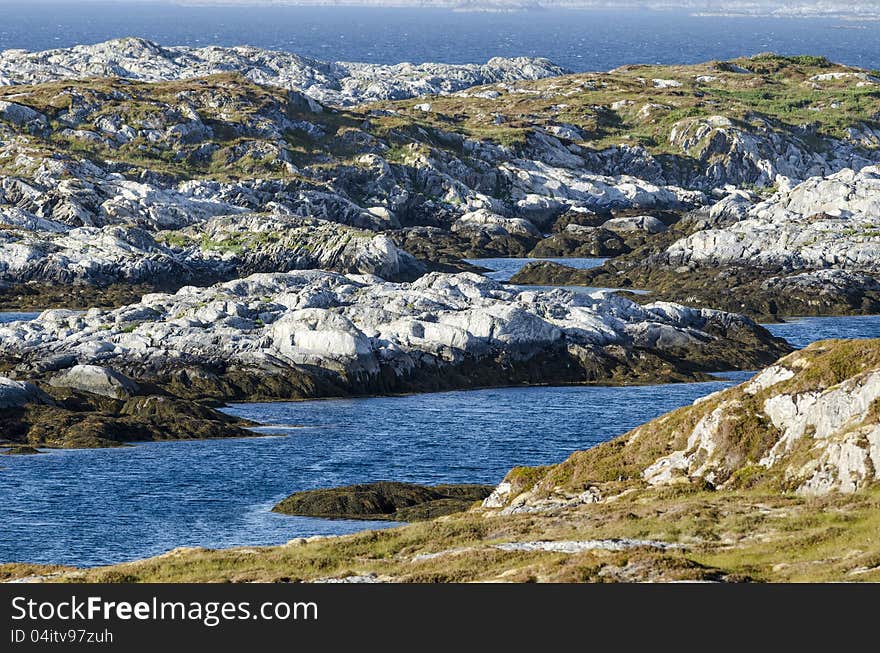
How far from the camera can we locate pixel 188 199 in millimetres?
184375

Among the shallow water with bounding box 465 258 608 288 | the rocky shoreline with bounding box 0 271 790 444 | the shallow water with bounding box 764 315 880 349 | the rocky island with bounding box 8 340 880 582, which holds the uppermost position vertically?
the rocky island with bounding box 8 340 880 582

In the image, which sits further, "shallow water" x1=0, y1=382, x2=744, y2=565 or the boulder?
the boulder

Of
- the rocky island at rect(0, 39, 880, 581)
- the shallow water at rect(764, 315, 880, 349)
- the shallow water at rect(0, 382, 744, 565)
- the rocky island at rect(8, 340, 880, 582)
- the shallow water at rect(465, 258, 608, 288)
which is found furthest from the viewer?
the shallow water at rect(465, 258, 608, 288)

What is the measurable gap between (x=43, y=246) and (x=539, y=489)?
106599 mm

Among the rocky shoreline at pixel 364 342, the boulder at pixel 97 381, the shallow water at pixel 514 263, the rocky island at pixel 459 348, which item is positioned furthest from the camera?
the shallow water at pixel 514 263

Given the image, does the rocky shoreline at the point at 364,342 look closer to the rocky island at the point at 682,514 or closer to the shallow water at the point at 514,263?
the shallow water at the point at 514,263

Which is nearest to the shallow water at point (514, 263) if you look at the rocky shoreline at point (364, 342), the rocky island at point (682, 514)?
the rocky shoreline at point (364, 342)

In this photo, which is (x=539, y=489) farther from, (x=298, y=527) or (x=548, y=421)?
(x=548, y=421)

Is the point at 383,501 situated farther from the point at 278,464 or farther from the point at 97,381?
the point at 97,381

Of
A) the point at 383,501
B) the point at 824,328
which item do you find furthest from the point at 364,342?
the point at 824,328

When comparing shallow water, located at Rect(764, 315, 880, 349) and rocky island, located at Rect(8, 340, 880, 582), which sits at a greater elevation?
rocky island, located at Rect(8, 340, 880, 582)

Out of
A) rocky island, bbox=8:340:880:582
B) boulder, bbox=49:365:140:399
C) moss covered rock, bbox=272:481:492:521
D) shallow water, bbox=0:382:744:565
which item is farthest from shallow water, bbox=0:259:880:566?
rocky island, bbox=8:340:880:582

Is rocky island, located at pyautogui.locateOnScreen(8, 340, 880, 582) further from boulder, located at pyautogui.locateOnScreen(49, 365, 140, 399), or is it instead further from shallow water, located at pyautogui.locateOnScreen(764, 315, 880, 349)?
shallow water, located at pyautogui.locateOnScreen(764, 315, 880, 349)
